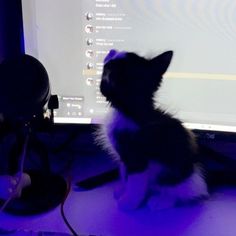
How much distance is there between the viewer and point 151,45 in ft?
1.88

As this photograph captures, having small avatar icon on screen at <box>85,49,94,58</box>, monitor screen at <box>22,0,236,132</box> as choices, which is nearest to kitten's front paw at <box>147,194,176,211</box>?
monitor screen at <box>22,0,236,132</box>

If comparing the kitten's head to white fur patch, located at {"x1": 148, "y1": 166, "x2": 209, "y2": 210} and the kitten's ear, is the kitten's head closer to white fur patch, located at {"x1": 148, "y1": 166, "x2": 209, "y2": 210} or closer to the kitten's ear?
the kitten's ear

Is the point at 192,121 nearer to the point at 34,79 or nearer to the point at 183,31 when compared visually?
the point at 183,31

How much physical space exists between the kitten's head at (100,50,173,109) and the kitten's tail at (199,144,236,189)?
0.16 m

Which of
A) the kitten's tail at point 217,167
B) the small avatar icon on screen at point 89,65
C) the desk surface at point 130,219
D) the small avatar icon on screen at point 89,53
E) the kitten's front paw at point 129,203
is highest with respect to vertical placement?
the small avatar icon on screen at point 89,53

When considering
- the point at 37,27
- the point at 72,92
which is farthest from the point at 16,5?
the point at 72,92

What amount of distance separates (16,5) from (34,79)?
0.13 m

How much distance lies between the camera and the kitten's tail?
0.62 m

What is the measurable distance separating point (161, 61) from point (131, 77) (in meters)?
0.04

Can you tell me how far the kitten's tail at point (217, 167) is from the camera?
623mm

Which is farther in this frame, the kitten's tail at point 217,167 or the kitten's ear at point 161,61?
the kitten's tail at point 217,167

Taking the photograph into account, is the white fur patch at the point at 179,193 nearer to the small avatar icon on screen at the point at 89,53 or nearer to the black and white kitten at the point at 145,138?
the black and white kitten at the point at 145,138

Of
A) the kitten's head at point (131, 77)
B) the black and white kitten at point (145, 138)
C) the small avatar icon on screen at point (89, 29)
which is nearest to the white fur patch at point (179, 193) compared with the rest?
the black and white kitten at point (145, 138)

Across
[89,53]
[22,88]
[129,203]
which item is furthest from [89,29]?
[129,203]
